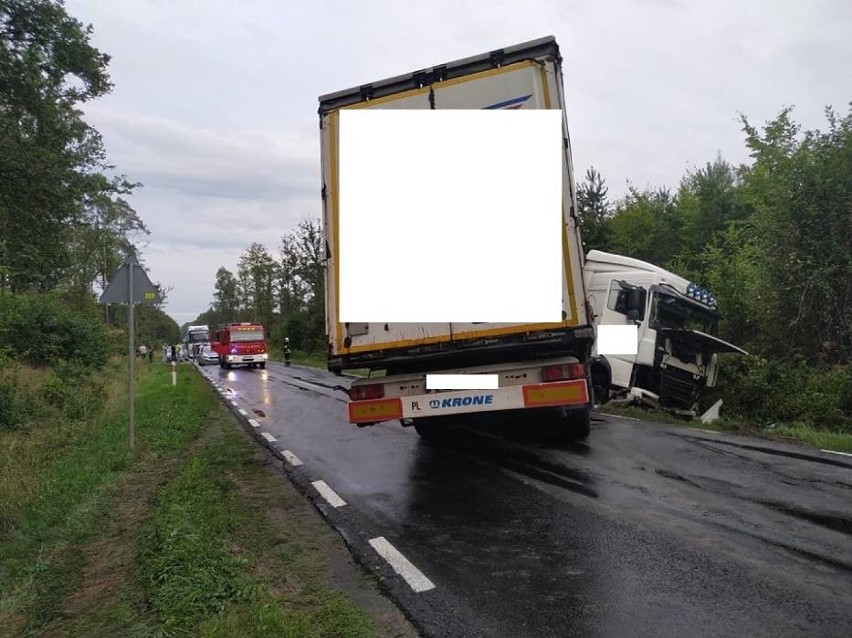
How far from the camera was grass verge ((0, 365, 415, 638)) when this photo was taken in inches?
145

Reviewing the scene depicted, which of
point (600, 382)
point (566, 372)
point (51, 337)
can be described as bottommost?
point (600, 382)

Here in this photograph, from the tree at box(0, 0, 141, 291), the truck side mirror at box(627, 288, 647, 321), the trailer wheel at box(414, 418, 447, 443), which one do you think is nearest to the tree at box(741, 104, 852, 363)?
the truck side mirror at box(627, 288, 647, 321)

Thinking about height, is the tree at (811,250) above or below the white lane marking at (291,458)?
above

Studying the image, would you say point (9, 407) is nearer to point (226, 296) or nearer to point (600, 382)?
point (600, 382)

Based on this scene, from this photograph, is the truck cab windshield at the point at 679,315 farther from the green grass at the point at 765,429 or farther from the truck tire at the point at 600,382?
the green grass at the point at 765,429

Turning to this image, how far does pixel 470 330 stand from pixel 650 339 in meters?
6.03

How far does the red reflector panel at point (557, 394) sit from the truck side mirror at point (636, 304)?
4.67 meters

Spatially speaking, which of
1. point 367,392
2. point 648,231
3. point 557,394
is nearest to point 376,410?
point 367,392

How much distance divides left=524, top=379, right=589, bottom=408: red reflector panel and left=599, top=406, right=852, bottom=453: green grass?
398 cm

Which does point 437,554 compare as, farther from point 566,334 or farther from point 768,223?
point 768,223

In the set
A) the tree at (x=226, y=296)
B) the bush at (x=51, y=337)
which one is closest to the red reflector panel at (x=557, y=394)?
the bush at (x=51, y=337)

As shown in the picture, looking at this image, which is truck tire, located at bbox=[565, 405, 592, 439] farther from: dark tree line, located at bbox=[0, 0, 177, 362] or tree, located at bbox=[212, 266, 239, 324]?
tree, located at bbox=[212, 266, 239, 324]

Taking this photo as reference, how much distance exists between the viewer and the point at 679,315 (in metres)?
12.3

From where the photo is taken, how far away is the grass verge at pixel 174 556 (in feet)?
12.1
